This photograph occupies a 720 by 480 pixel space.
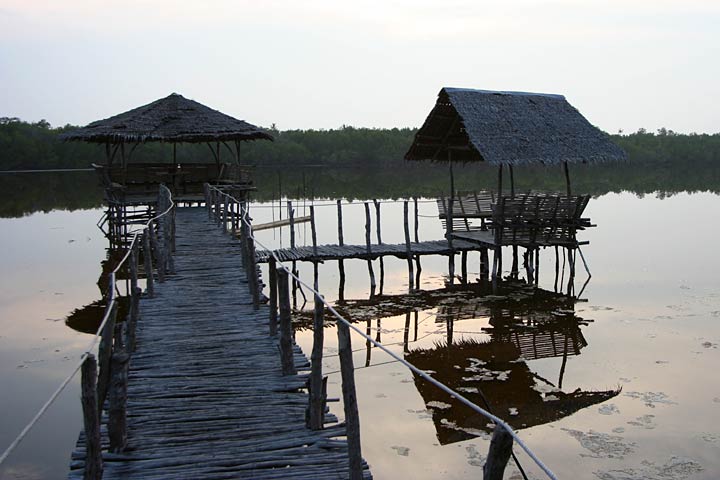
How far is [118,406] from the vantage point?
5.75 m

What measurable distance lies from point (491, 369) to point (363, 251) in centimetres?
771

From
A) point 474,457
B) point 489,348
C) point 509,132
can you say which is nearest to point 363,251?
point 509,132

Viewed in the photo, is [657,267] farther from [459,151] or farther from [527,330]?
[527,330]

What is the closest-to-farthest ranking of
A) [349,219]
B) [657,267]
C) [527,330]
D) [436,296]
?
[527,330] < [436,296] < [657,267] < [349,219]

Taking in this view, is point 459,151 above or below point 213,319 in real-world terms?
above

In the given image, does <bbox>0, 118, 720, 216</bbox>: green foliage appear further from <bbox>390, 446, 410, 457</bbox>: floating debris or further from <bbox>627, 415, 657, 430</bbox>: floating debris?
Answer: <bbox>627, 415, 657, 430</bbox>: floating debris

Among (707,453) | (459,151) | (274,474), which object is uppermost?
(459,151)

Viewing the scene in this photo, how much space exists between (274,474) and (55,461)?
4178 mm

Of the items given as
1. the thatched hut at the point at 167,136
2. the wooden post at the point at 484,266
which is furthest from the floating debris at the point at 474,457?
the thatched hut at the point at 167,136

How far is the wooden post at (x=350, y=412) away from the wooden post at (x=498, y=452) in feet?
5.33

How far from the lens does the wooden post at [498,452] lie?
11.7ft

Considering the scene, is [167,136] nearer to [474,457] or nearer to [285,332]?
[285,332]

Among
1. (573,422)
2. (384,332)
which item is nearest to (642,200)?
(384,332)

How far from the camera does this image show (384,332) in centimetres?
1388
